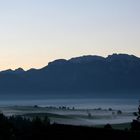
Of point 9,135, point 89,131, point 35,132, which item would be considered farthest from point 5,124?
point 89,131

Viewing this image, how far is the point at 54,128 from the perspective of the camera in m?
57.5

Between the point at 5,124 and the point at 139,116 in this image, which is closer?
the point at 5,124

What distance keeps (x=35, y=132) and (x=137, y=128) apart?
58.2 feet

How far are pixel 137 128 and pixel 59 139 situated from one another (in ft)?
63.7

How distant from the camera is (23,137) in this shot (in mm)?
74250

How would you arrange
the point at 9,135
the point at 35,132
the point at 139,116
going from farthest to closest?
the point at 139,116, the point at 9,135, the point at 35,132

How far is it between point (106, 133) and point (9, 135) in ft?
56.5

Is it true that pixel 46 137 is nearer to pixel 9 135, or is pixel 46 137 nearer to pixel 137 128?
pixel 9 135

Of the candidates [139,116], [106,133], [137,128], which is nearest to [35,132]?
[106,133]

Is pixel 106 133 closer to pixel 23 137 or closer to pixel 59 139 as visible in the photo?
pixel 59 139

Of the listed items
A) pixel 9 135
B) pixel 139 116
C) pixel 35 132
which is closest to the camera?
pixel 35 132

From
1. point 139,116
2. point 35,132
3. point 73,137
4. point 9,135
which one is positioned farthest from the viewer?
point 139,116

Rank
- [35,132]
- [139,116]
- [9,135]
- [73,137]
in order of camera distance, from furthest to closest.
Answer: [139,116] < [9,135] < [35,132] < [73,137]

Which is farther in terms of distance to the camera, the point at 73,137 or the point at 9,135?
the point at 9,135
